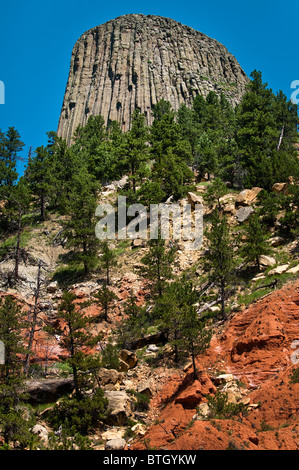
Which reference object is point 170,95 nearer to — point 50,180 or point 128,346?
point 50,180

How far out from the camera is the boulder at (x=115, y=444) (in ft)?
39.0

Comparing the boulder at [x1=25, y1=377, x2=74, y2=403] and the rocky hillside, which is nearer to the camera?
the rocky hillside

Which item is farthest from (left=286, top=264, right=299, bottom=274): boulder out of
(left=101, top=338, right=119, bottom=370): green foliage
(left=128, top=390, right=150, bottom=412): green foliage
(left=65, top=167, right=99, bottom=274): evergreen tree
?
(left=65, top=167, right=99, bottom=274): evergreen tree

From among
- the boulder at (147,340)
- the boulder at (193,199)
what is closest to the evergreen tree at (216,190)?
the boulder at (193,199)

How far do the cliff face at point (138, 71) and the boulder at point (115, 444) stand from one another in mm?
91913

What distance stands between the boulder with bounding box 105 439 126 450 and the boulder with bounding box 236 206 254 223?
20.9m

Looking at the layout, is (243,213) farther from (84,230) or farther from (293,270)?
(84,230)

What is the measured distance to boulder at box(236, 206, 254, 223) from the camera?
2893 centimetres

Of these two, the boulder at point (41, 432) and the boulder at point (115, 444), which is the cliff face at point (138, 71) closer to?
the boulder at point (41, 432)

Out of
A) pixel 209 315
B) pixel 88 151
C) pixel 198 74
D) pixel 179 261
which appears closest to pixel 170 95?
pixel 198 74

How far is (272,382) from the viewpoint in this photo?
42.9 ft

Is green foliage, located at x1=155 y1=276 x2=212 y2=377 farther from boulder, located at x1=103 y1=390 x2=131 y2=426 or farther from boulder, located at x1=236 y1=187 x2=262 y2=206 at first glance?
boulder, located at x1=236 y1=187 x2=262 y2=206

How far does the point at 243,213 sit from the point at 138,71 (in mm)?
89464
